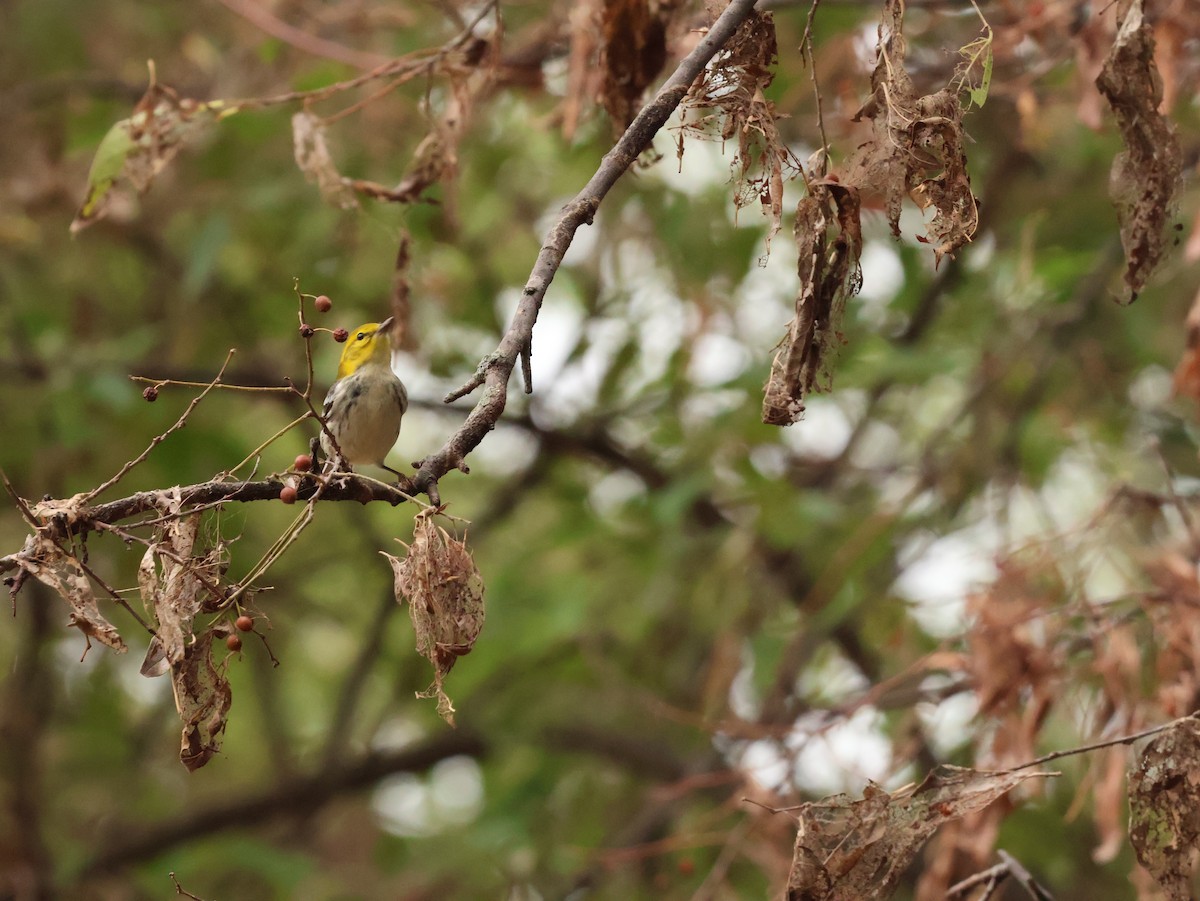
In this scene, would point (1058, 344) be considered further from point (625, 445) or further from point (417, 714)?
point (417, 714)

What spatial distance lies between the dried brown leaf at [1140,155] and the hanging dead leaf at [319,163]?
1788 mm

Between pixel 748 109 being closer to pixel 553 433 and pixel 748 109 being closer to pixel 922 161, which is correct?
pixel 922 161

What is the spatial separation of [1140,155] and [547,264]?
120 centimetres

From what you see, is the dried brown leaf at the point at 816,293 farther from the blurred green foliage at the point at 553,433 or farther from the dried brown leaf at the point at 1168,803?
the blurred green foliage at the point at 553,433

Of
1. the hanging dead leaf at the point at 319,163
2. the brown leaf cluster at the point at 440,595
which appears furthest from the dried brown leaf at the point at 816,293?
the hanging dead leaf at the point at 319,163

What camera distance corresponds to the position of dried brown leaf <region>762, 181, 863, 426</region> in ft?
7.07

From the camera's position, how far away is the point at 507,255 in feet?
22.6

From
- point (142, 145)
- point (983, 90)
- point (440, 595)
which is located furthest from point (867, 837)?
point (142, 145)

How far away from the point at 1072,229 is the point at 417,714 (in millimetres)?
4798

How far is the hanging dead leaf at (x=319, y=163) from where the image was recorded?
3279 millimetres

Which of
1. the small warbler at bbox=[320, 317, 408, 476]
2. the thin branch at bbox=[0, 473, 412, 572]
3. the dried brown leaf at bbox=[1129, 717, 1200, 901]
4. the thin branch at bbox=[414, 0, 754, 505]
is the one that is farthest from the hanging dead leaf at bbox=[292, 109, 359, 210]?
the dried brown leaf at bbox=[1129, 717, 1200, 901]

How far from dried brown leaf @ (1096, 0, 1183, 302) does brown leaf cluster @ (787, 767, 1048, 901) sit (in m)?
Result: 1.03

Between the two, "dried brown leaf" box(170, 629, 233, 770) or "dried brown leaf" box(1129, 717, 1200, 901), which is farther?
"dried brown leaf" box(1129, 717, 1200, 901)

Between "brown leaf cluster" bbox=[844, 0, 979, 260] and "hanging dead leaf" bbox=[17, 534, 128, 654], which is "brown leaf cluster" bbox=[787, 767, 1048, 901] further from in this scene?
"hanging dead leaf" bbox=[17, 534, 128, 654]
